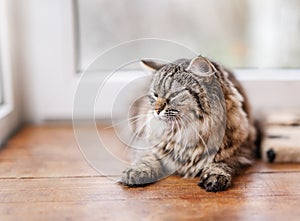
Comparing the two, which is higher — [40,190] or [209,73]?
[209,73]

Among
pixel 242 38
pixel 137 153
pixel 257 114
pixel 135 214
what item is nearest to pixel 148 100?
pixel 137 153

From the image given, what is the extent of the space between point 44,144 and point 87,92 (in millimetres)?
303

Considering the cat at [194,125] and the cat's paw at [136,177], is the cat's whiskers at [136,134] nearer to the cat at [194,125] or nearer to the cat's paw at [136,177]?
the cat at [194,125]

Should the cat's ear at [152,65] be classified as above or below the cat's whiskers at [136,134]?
above

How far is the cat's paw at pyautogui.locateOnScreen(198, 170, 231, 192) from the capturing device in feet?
3.00

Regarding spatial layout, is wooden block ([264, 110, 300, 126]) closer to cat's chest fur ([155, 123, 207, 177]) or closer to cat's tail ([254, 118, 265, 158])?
cat's tail ([254, 118, 265, 158])

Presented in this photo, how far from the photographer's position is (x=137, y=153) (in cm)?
107

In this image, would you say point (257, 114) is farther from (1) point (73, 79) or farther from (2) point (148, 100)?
(1) point (73, 79)

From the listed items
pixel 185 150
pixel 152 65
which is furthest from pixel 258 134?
pixel 152 65

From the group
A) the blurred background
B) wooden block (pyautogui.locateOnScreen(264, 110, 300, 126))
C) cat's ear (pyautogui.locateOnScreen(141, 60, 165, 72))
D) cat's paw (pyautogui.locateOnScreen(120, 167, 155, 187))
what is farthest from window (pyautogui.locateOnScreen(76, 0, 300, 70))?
cat's paw (pyautogui.locateOnScreen(120, 167, 155, 187))

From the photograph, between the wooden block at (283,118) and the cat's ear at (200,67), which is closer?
the cat's ear at (200,67)

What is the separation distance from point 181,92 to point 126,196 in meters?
0.26

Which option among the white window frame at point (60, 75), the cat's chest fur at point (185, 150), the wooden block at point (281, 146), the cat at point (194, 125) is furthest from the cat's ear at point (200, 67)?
the white window frame at point (60, 75)

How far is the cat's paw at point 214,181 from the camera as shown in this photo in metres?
0.91
